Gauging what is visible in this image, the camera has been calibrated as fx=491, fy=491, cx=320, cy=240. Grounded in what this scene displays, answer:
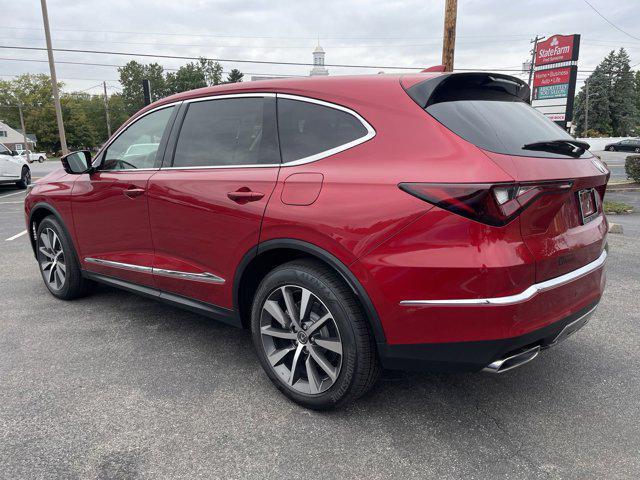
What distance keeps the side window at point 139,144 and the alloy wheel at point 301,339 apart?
4.84 ft

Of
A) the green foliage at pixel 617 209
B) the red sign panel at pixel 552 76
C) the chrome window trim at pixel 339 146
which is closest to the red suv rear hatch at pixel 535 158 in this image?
the chrome window trim at pixel 339 146

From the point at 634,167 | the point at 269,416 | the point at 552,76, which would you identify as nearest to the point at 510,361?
the point at 269,416

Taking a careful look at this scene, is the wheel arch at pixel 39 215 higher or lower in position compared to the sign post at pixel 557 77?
lower

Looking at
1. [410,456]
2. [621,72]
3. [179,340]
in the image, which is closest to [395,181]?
[410,456]

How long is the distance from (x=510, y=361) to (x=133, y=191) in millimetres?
2586

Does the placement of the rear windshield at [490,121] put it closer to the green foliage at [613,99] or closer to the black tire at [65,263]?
the black tire at [65,263]

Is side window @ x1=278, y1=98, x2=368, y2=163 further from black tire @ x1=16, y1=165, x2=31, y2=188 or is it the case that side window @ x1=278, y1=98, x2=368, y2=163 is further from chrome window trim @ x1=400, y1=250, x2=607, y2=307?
black tire @ x1=16, y1=165, x2=31, y2=188

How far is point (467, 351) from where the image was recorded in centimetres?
211

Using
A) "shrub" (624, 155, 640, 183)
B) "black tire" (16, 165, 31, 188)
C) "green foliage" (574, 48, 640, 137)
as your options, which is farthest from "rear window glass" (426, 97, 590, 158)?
"green foliage" (574, 48, 640, 137)

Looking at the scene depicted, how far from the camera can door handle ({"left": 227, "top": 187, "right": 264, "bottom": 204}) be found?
263 cm

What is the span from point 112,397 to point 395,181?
6.50ft

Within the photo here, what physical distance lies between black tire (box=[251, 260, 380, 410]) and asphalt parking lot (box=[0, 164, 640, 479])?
152 millimetres

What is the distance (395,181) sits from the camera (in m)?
2.15

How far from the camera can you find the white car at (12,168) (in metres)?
14.3
